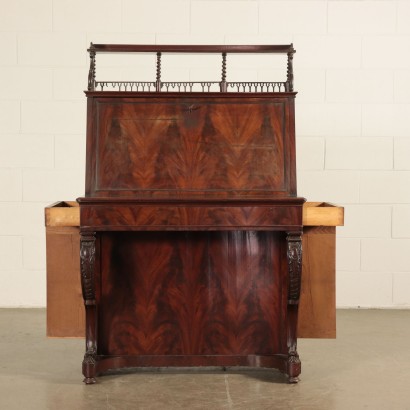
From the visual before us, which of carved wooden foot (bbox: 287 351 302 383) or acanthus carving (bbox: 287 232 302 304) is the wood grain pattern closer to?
acanthus carving (bbox: 287 232 302 304)

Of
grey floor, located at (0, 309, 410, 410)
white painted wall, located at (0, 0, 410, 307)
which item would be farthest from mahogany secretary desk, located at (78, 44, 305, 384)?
white painted wall, located at (0, 0, 410, 307)

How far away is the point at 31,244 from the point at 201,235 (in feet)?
6.60

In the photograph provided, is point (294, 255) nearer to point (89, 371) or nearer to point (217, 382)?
point (217, 382)

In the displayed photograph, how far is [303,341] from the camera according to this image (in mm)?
4117

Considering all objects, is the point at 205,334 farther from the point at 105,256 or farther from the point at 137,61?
the point at 137,61

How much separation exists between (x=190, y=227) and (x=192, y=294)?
420 mm

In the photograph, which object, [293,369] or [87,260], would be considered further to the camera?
[293,369]

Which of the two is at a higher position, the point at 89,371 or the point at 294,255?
the point at 294,255

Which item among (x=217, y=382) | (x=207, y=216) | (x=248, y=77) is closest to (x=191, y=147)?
(x=207, y=216)

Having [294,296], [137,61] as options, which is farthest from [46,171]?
[294,296]

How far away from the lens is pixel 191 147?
329cm

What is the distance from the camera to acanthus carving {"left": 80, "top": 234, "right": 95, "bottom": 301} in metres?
3.15

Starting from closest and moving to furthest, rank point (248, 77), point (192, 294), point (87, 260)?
point (87, 260), point (192, 294), point (248, 77)

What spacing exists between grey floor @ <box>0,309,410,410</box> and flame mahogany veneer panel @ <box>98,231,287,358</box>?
152mm
